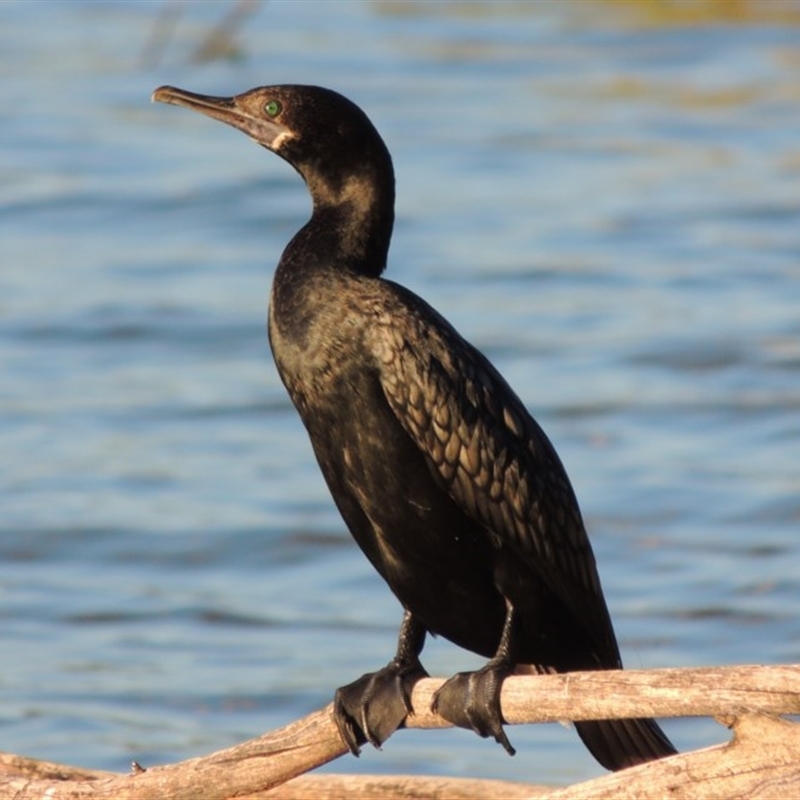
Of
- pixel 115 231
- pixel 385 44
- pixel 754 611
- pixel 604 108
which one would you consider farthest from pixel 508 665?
pixel 385 44

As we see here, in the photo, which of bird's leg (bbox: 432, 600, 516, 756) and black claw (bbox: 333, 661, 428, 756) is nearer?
bird's leg (bbox: 432, 600, 516, 756)

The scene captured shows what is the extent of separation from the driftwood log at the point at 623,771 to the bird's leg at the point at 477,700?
0.03m

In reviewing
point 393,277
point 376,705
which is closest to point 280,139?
point 376,705

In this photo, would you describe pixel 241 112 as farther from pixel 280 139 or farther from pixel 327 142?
pixel 327 142

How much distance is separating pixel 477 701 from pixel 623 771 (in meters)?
0.47

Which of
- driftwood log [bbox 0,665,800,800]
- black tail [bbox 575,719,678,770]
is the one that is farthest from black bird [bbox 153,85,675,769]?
driftwood log [bbox 0,665,800,800]

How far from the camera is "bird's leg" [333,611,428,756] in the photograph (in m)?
5.36

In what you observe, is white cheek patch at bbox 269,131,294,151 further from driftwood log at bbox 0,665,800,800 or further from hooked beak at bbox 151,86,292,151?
driftwood log at bbox 0,665,800,800

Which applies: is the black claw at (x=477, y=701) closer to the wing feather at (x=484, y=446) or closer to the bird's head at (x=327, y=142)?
the wing feather at (x=484, y=446)

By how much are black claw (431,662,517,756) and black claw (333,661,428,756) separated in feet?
0.51

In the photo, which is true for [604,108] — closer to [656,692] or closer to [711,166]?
[711,166]

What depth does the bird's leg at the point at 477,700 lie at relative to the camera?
5.20 m

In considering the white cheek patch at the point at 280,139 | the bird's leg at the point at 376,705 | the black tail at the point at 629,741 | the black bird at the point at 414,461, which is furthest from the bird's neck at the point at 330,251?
the black tail at the point at 629,741

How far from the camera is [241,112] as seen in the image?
5.77 meters
